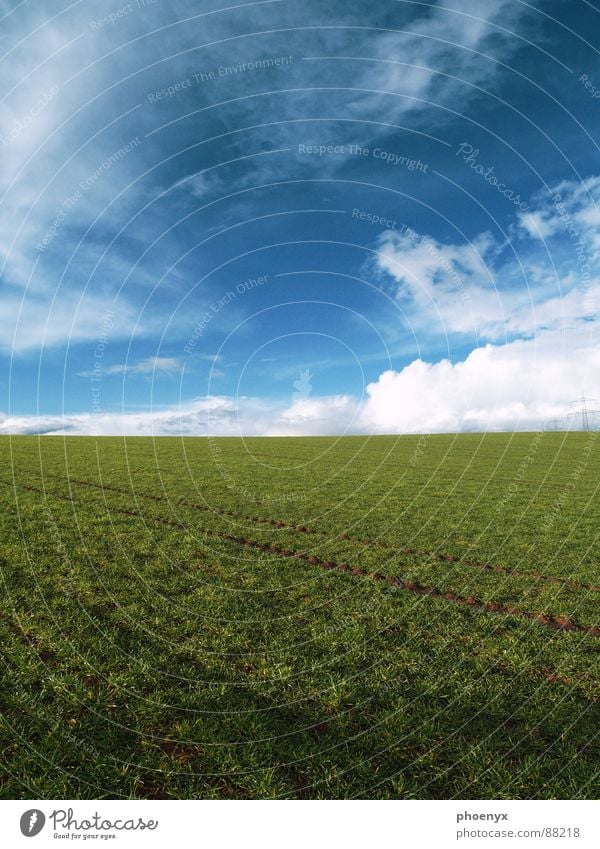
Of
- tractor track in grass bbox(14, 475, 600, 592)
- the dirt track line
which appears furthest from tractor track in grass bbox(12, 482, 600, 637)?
tractor track in grass bbox(14, 475, 600, 592)

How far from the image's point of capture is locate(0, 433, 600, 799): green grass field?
5.63 metres

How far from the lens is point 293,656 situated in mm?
8297

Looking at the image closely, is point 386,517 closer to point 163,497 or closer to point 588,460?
point 163,497

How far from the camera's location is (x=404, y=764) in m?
5.73

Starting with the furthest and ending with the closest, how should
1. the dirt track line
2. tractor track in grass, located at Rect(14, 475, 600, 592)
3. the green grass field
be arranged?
tractor track in grass, located at Rect(14, 475, 600, 592)
the dirt track line
the green grass field

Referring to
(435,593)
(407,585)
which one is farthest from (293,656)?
(435,593)

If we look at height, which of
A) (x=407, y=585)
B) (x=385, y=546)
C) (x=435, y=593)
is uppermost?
(x=385, y=546)

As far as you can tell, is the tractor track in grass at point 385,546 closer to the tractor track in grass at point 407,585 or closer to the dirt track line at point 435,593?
the tractor track in grass at point 407,585

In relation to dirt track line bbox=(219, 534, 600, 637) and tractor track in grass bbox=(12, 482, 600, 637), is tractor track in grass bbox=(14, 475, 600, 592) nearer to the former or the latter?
tractor track in grass bbox=(12, 482, 600, 637)

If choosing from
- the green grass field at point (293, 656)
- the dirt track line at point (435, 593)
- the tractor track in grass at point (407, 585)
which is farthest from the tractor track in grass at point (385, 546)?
the dirt track line at point (435, 593)

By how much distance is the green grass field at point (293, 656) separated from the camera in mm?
5633

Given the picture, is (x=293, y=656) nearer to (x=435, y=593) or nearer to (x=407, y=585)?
(x=407, y=585)

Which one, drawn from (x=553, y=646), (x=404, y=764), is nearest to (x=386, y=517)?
(x=553, y=646)

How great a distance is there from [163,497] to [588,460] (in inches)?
1913
